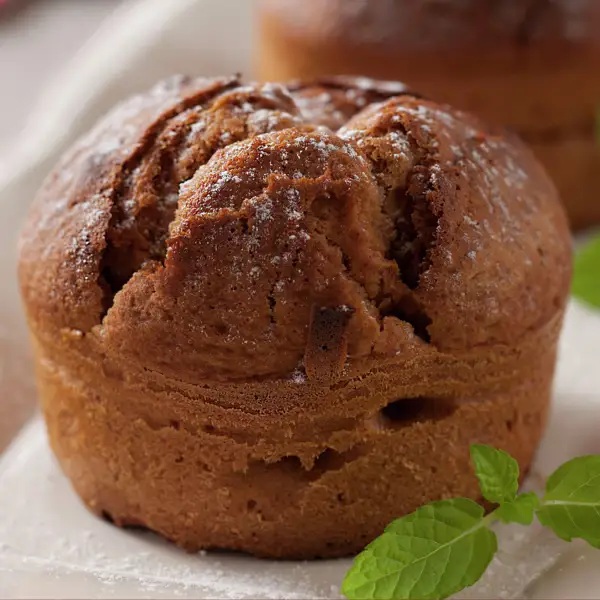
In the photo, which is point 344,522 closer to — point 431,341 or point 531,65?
point 431,341

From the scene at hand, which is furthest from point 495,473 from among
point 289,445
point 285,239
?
point 285,239

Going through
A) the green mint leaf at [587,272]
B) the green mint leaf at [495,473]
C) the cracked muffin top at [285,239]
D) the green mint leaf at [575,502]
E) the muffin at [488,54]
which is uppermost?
the cracked muffin top at [285,239]

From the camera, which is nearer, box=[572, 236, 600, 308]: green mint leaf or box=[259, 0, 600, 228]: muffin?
box=[572, 236, 600, 308]: green mint leaf

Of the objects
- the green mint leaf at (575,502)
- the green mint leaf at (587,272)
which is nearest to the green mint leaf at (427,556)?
the green mint leaf at (575,502)

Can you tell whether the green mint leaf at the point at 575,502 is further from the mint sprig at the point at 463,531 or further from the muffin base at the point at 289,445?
the muffin base at the point at 289,445

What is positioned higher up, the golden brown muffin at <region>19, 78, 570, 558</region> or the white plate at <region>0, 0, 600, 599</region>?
the golden brown muffin at <region>19, 78, 570, 558</region>

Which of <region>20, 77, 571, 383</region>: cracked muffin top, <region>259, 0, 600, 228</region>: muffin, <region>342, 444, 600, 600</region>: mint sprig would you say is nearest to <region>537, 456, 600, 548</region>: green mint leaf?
<region>342, 444, 600, 600</region>: mint sprig

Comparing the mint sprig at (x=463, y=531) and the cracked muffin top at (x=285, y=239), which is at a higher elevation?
the cracked muffin top at (x=285, y=239)

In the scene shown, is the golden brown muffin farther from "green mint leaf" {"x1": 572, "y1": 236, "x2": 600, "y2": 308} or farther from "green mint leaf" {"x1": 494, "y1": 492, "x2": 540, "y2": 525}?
"green mint leaf" {"x1": 572, "y1": 236, "x2": 600, "y2": 308}
